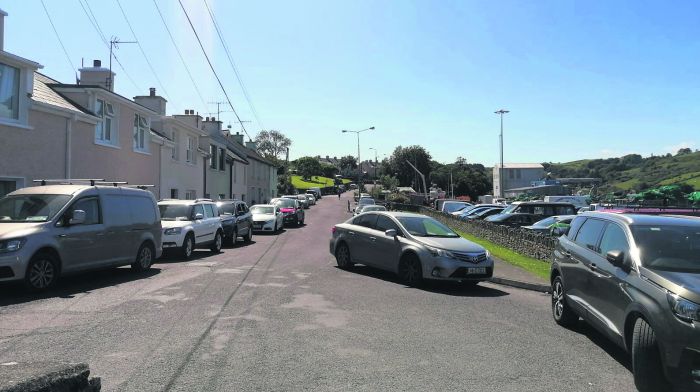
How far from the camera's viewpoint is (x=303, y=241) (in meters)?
23.2

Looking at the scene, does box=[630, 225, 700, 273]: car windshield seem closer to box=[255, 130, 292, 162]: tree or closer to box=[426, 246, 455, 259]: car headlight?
box=[426, 246, 455, 259]: car headlight

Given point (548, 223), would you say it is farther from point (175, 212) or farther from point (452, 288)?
point (175, 212)

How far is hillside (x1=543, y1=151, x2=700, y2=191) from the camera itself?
86556 millimetres

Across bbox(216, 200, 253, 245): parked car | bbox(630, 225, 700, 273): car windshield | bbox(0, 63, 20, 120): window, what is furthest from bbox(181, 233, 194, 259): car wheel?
bbox(630, 225, 700, 273): car windshield

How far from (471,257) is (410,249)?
4.34 feet

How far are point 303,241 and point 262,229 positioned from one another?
18.1 feet

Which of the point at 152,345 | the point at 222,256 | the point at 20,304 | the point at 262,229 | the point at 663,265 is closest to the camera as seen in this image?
the point at 663,265

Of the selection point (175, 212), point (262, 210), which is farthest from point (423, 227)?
point (262, 210)

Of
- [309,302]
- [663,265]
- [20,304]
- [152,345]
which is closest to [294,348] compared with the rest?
[152,345]

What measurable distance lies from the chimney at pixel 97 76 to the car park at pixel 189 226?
10.6 m

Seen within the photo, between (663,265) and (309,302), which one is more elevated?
(663,265)

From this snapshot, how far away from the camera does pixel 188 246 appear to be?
641 inches

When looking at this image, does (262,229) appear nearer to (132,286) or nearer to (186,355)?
(132,286)

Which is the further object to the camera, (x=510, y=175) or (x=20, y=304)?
(x=510, y=175)
